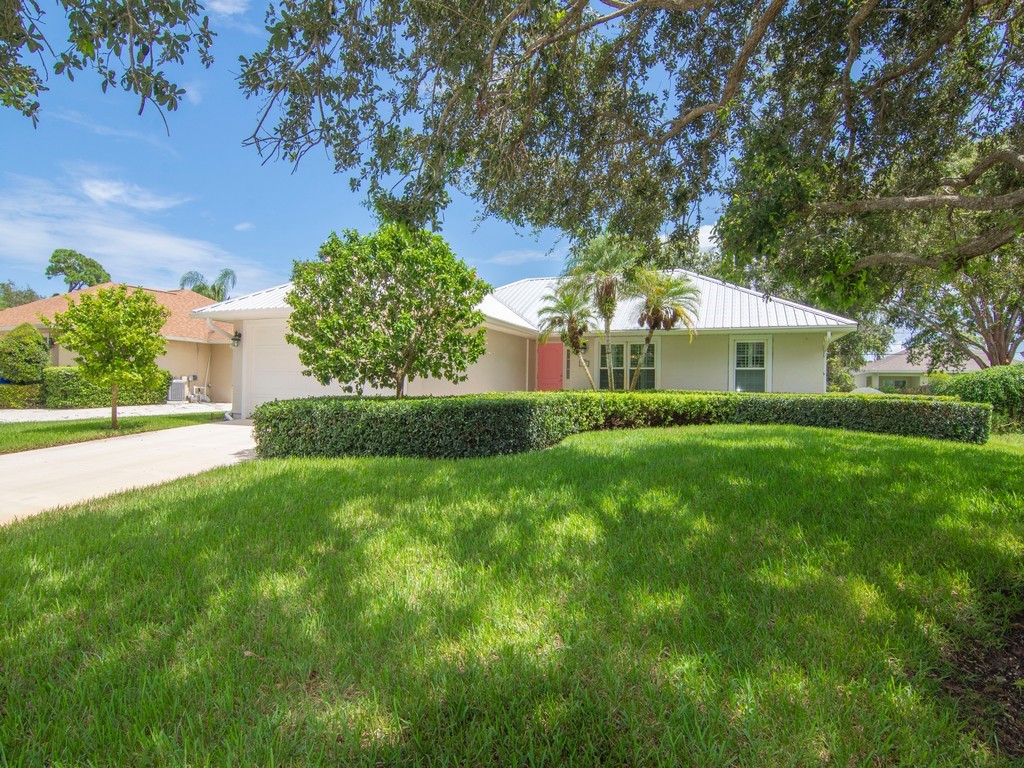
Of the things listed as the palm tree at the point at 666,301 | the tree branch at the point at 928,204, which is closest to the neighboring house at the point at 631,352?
the palm tree at the point at 666,301

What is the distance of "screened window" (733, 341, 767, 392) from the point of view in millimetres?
15359

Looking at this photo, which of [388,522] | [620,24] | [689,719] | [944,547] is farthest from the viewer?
[620,24]

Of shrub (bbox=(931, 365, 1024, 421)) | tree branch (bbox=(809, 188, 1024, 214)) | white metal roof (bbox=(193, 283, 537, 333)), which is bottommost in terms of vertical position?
shrub (bbox=(931, 365, 1024, 421))

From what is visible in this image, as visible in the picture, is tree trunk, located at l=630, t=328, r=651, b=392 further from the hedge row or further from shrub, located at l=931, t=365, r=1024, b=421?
shrub, located at l=931, t=365, r=1024, b=421

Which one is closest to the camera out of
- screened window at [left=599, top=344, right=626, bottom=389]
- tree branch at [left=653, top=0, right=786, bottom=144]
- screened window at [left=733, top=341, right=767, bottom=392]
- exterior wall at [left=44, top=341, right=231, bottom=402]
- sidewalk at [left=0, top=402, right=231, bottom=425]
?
tree branch at [left=653, top=0, right=786, bottom=144]

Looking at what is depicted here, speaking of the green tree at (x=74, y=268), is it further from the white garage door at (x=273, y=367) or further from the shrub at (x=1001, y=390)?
the shrub at (x=1001, y=390)

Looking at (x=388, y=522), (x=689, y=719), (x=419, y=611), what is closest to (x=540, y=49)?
(x=388, y=522)

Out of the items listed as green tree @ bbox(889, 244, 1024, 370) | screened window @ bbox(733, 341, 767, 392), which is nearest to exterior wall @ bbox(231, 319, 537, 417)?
screened window @ bbox(733, 341, 767, 392)

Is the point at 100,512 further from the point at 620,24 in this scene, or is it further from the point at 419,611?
the point at 620,24

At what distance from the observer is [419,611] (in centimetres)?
260

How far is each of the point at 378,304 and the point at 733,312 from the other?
11.7 m

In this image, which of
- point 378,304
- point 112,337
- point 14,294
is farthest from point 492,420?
point 14,294

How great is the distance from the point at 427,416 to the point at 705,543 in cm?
474

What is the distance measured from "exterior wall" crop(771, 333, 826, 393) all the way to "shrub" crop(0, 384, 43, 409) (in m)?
24.9
